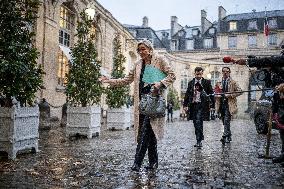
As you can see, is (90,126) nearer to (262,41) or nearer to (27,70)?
(27,70)

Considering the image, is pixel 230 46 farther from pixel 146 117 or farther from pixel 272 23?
pixel 146 117

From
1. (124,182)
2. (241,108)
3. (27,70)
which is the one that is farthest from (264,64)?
(241,108)

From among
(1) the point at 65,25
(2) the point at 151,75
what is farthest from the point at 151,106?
(1) the point at 65,25

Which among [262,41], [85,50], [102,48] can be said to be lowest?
[85,50]

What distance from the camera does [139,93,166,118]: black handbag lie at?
5.25m

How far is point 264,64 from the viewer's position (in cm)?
516

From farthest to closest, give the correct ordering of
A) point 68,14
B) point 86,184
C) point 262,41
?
point 262,41 → point 68,14 → point 86,184

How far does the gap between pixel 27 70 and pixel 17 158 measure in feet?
5.45

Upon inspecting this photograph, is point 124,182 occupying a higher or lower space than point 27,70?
lower

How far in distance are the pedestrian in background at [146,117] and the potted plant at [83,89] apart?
5.39 metres

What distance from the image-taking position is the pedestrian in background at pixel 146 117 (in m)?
5.40

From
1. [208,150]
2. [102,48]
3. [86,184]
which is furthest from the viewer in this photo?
[102,48]

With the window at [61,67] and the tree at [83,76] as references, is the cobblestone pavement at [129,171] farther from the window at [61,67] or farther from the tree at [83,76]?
the window at [61,67]

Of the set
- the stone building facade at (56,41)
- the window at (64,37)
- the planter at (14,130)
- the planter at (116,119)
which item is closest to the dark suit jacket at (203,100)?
the planter at (14,130)
